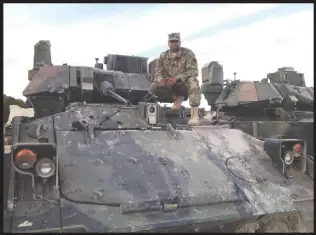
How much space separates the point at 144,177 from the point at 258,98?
32.1ft

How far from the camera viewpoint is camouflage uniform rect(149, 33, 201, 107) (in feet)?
22.0

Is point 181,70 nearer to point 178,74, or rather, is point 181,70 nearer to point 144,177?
point 178,74

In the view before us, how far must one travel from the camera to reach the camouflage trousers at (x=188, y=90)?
6.64m

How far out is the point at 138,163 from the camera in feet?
15.1

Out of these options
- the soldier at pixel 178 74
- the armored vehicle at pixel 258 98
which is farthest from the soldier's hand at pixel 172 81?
the armored vehicle at pixel 258 98

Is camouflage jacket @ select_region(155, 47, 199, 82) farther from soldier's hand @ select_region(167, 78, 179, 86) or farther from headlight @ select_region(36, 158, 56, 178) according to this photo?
headlight @ select_region(36, 158, 56, 178)

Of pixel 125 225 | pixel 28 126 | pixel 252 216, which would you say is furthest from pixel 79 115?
pixel 252 216

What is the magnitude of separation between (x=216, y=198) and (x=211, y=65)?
10.9 metres

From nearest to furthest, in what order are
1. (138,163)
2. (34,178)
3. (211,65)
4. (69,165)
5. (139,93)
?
(34,178)
(69,165)
(138,163)
(139,93)
(211,65)

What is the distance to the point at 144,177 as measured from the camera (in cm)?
439

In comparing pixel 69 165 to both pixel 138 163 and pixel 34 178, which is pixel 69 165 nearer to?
pixel 34 178

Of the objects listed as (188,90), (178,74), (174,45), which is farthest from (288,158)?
(174,45)

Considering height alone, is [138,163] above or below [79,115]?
below

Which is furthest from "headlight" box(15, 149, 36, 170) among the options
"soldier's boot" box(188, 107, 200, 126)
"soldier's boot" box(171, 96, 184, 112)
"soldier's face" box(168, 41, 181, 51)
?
"soldier's face" box(168, 41, 181, 51)
